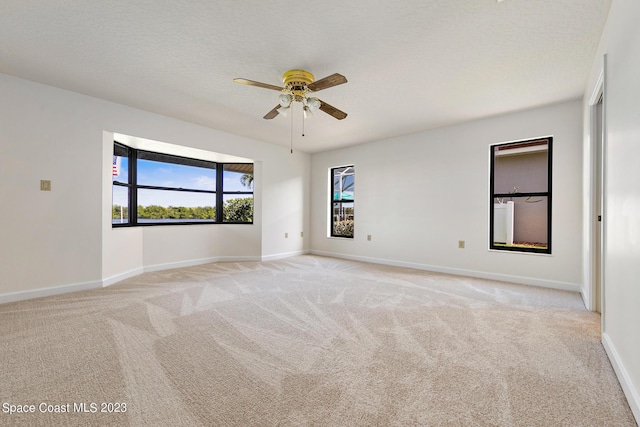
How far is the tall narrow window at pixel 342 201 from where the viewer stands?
251 inches

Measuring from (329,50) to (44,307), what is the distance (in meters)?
3.93

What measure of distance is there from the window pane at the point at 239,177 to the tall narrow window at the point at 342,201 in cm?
194

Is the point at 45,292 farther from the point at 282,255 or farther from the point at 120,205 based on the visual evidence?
the point at 282,255

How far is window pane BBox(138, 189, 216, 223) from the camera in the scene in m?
4.91

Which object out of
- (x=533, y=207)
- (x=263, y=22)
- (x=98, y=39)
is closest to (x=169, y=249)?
(x=98, y=39)

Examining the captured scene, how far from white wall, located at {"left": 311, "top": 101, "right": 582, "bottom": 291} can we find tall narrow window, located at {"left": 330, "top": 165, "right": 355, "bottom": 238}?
0.70ft

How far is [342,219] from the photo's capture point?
6504mm

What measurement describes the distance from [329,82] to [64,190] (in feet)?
11.6

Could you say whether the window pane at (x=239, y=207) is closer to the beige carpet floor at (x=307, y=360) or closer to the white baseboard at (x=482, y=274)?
the white baseboard at (x=482, y=274)

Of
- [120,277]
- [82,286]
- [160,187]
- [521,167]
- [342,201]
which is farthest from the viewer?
[342,201]

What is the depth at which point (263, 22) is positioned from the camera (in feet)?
7.16

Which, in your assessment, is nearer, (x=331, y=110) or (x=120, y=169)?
(x=331, y=110)

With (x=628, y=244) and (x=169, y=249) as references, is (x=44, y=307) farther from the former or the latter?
(x=628, y=244)

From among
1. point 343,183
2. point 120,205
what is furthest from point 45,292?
point 343,183
